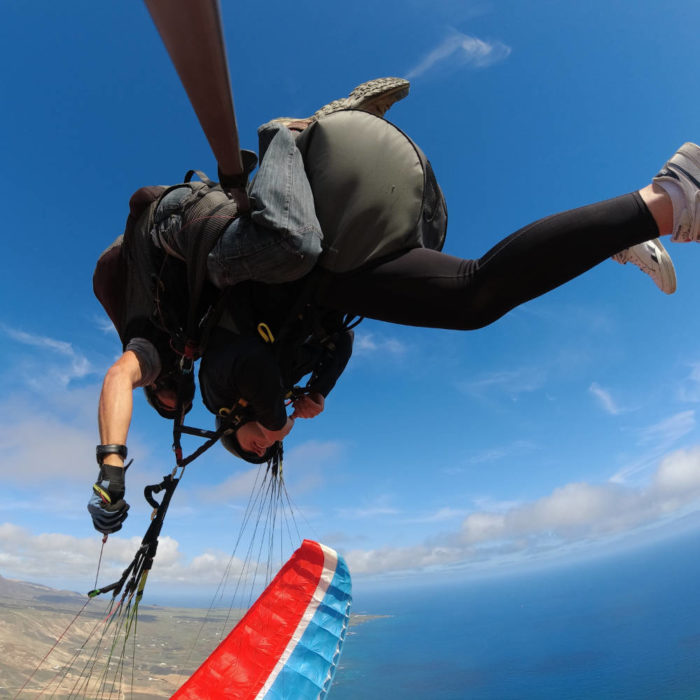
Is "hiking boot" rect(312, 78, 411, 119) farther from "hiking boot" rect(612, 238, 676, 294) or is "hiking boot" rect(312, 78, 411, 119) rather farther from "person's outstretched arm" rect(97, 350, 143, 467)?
"person's outstretched arm" rect(97, 350, 143, 467)

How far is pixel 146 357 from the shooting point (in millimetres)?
3070

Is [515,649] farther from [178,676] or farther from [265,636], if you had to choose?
[265,636]

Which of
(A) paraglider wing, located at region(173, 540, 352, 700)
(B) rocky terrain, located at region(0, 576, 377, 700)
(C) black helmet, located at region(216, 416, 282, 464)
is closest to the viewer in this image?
(C) black helmet, located at region(216, 416, 282, 464)

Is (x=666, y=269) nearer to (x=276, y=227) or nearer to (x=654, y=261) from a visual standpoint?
(x=654, y=261)

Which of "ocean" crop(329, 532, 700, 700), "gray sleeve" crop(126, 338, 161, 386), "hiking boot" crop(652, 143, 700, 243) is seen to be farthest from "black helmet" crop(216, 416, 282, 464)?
"ocean" crop(329, 532, 700, 700)

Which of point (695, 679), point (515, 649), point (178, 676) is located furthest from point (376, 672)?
point (695, 679)

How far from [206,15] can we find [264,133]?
5.45 feet

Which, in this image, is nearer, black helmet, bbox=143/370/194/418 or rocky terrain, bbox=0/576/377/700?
black helmet, bbox=143/370/194/418

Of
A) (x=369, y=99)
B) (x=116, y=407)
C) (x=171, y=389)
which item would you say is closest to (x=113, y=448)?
(x=116, y=407)

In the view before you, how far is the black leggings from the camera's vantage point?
5.88 ft

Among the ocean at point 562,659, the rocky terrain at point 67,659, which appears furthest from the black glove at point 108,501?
the ocean at point 562,659

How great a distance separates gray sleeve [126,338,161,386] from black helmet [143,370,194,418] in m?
0.35

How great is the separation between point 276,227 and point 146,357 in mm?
1535

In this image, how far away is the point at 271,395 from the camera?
2994mm
